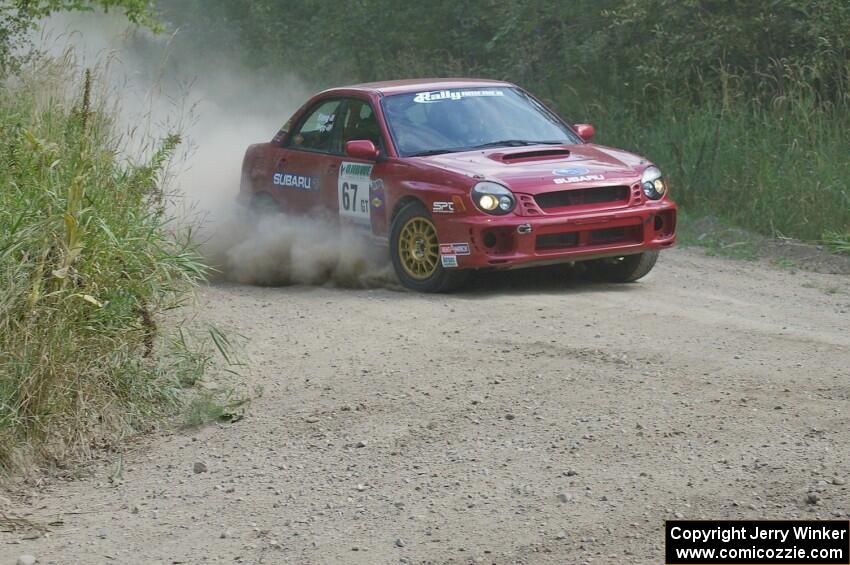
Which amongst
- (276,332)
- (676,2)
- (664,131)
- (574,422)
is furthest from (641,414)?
(676,2)

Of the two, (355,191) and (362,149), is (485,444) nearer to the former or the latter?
(362,149)

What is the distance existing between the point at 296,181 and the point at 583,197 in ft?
9.14

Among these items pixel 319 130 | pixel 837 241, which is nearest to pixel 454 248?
pixel 319 130

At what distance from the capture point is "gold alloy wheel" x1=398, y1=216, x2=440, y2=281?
9.55 m

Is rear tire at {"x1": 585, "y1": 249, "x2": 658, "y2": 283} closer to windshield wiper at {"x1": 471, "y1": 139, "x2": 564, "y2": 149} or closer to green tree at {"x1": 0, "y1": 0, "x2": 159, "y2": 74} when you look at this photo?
windshield wiper at {"x1": 471, "y1": 139, "x2": 564, "y2": 149}

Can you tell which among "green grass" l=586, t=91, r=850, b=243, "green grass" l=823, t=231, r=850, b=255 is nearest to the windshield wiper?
"green grass" l=823, t=231, r=850, b=255

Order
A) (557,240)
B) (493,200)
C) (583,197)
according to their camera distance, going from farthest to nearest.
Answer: (583,197)
(557,240)
(493,200)

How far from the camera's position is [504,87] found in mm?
11039

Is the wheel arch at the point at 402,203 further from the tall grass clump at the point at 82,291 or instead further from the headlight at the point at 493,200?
the tall grass clump at the point at 82,291

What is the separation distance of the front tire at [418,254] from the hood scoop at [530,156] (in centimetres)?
72

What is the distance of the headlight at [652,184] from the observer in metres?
9.84

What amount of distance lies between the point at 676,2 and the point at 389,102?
6.78 meters

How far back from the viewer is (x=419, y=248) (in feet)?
31.8

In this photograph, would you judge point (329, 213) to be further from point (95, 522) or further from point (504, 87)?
point (95, 522)
